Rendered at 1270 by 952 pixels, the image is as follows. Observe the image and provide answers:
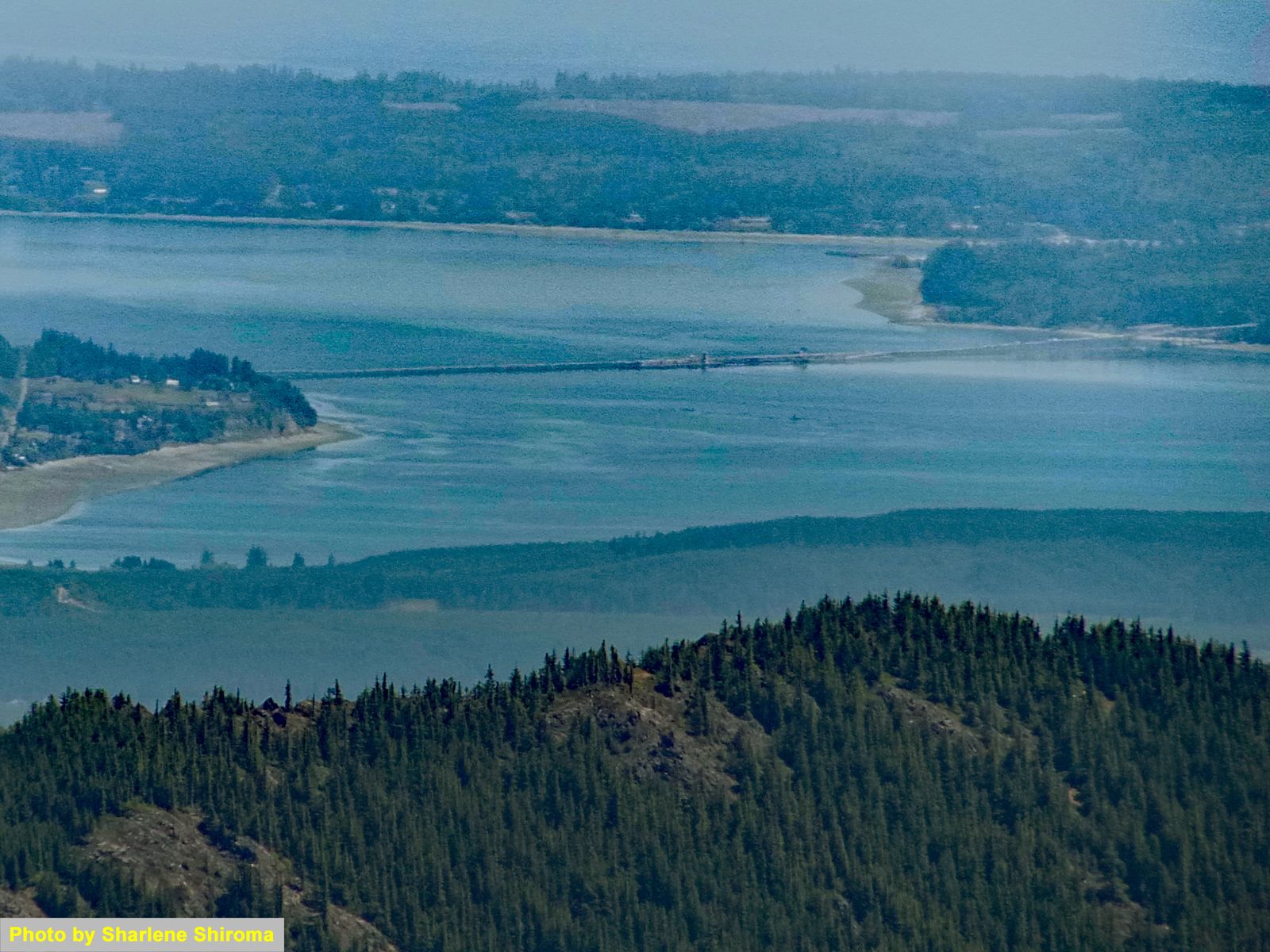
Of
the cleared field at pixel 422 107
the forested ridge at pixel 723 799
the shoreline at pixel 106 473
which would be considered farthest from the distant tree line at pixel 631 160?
the forested ridge at pixel 723 799

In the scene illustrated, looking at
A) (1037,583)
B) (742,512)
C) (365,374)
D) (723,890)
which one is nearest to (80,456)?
(365,374)

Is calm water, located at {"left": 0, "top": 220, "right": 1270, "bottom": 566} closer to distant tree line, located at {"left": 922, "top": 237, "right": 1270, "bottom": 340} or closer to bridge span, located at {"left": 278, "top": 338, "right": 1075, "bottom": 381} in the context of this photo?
bridge span, located at {"left": 278, "top": 338, "right": 1075, "bottom": 381}

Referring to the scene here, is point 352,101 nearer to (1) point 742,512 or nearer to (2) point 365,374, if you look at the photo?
(2) point 365,374

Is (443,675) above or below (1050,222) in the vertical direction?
below

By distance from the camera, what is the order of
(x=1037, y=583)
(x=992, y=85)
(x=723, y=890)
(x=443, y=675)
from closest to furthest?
1. (x=723, y=890)
2. (x=443, y=675)
3. (x=1037, y=583)
4. (x=992, y=85)

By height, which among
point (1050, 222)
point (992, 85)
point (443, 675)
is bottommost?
point (443, 675)
